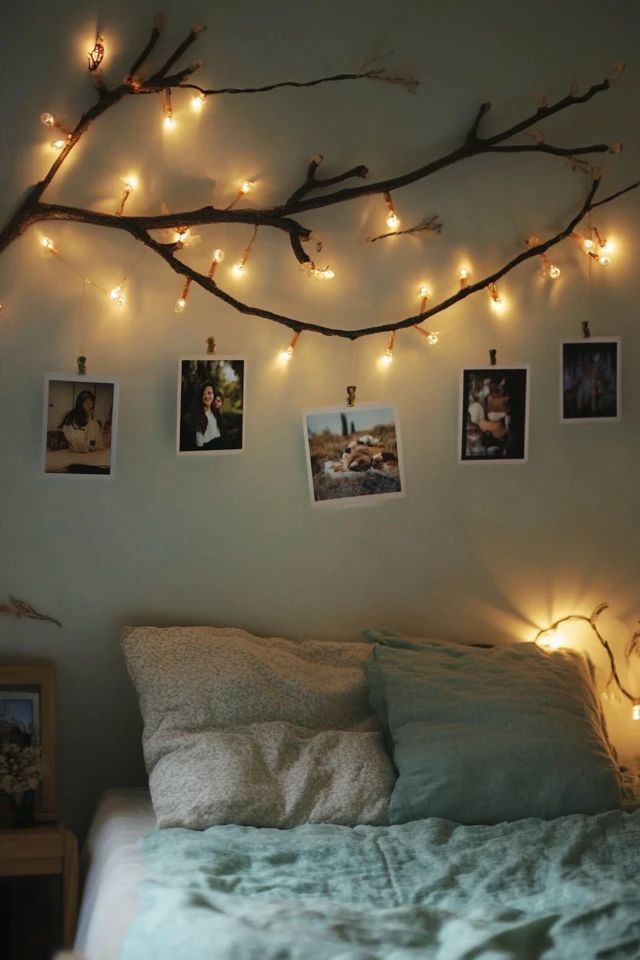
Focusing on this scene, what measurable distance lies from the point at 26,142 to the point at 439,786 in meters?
1.79

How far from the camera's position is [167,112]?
2834mm

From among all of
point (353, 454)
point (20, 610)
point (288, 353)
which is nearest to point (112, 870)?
point (20, 610)

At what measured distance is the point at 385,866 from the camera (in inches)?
82.5

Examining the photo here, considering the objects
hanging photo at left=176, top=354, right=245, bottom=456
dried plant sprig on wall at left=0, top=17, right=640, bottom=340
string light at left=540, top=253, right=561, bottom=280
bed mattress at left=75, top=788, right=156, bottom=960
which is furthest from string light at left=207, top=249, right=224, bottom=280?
bed mattress at left=75, top=788, right=156, bottom=960

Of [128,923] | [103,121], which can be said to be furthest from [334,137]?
[128,923]

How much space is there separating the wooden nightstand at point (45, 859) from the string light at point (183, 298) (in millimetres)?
1283

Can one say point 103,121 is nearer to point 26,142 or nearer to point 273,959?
point 26,142

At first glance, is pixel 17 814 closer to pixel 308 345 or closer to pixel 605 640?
pixel 308 345

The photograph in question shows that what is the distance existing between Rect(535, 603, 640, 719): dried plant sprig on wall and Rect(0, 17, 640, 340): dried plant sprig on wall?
91 cm

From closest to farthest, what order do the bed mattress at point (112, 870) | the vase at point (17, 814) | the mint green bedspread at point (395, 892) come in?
the mint green bedspread at point (395, 892)
the bed mattress at point (112, 870)
the vase at point (17, 814)

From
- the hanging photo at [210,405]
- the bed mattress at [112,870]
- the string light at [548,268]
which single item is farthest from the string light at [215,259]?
the bed mattress at [112,870]

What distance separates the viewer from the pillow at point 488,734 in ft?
7.98

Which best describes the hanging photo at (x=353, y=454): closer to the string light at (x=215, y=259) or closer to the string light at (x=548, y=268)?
the string light at (x=215, y=259)

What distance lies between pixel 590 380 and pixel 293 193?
0.96 metres
